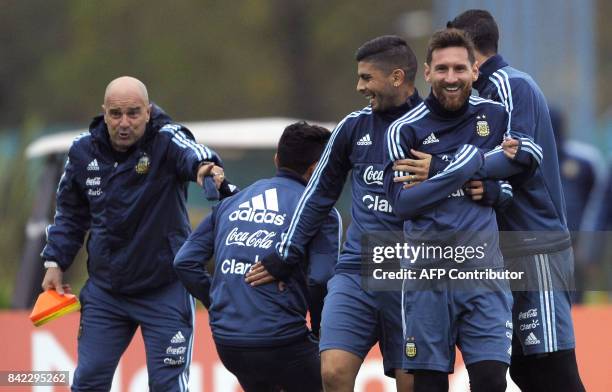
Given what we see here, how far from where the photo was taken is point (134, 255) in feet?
27.4

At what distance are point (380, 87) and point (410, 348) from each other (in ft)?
4.68

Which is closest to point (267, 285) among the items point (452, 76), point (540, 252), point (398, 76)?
point (398, 76)

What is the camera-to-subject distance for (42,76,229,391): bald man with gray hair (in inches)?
327

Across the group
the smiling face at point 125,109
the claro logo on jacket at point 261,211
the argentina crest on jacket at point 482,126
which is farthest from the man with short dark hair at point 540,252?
the smiling face at point 125,109

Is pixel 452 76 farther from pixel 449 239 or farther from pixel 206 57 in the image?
pixel 206 57

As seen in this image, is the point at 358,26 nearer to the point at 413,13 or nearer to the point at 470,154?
the point at 413,13

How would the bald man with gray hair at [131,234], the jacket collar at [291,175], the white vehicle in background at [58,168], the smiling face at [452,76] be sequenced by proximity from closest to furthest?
the smiling face at [452,76] < the jacket collar at [291,175] < the bald man with gray hair at [131,234] < the white vehicle in background at [58,168]

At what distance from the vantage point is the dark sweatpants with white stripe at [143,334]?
831cm

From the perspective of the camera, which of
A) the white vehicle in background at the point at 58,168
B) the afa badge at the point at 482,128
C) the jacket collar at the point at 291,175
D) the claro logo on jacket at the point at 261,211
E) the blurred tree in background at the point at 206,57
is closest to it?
the afa badge at the point at 482,128

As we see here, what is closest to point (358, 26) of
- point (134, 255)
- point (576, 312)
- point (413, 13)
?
point (413, 13)

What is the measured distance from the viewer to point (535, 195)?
24.4 ft

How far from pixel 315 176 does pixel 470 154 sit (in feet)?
3.57

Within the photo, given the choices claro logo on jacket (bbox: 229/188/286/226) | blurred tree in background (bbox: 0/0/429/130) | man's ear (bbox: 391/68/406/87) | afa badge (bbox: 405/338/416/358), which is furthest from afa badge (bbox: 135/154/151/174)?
blurred tree in background (bbox: 0/0/429/130)

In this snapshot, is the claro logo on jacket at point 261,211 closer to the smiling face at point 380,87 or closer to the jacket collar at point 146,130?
the smiling face at point 380,87
